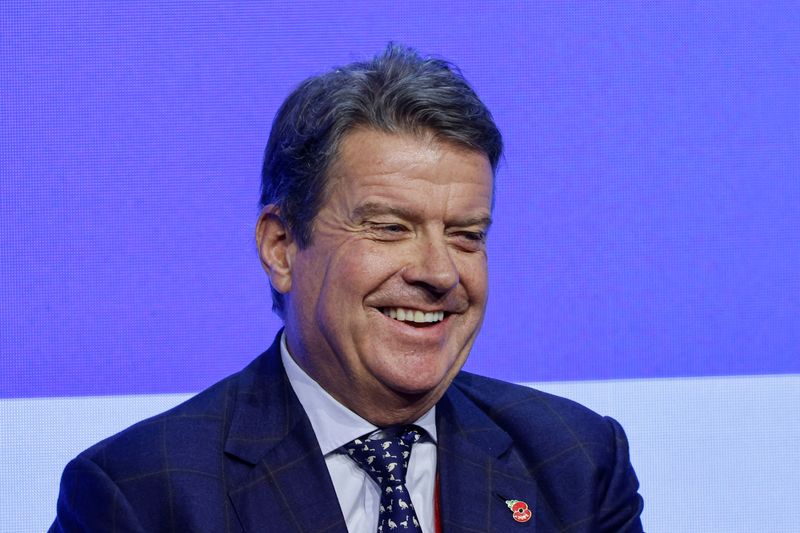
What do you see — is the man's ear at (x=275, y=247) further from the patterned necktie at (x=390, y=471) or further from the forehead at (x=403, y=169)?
the patterned necktie at (x=390, y=471)

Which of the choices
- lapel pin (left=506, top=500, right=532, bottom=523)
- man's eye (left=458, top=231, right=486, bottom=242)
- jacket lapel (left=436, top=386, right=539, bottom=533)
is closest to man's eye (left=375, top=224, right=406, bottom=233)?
man's eye (left=458, top=231, right=486, bottom=242)

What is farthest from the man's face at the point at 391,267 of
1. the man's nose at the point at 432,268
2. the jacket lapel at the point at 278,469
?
the jacket lapel at the point at 278,469

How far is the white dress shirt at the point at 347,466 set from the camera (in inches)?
83.9

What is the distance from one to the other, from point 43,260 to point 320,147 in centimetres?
97

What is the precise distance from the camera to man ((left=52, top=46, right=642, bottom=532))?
2.04 m

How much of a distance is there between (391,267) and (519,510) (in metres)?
0.57

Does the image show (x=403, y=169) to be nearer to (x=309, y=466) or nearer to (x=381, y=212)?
(x=381, y=212)

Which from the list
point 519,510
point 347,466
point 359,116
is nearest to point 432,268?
point 359,116

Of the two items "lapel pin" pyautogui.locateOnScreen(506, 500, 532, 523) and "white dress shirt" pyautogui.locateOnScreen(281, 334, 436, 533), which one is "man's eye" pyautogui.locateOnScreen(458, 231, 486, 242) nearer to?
"white dress shirt" pyautogui.locateOnScreen(281, 334, 436, 533)

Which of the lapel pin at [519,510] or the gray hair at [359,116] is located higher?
the gray hair at [359,116]

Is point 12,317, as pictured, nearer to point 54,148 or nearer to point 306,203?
point 54,148

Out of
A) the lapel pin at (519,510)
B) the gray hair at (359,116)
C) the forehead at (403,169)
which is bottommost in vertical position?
the lapel pin at (519,510)

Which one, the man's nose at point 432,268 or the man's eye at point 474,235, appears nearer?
the man's nose at point 432,268

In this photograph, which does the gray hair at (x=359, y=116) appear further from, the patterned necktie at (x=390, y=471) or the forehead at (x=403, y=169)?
the patterned necktie at (x=390, y=471)
